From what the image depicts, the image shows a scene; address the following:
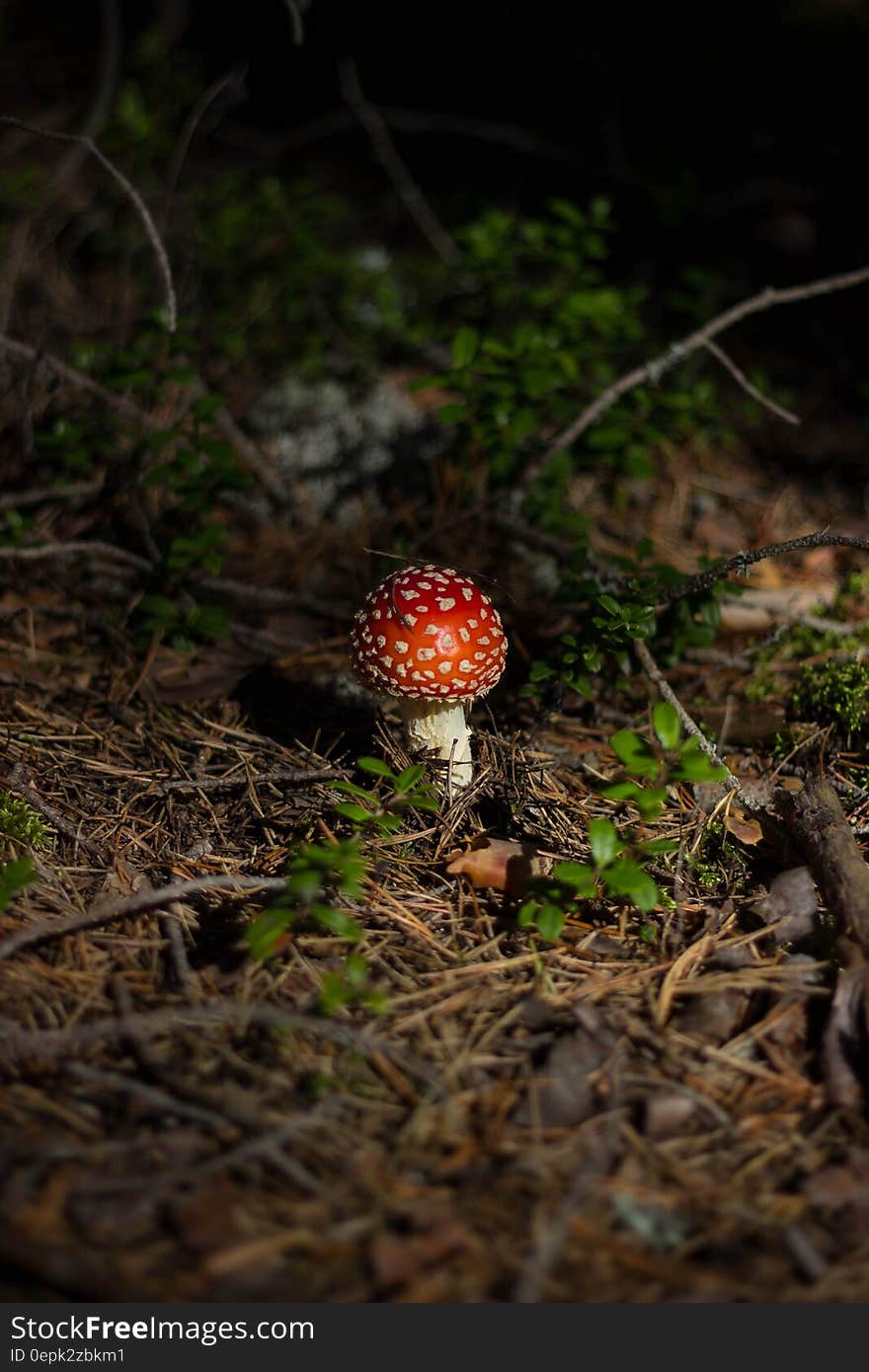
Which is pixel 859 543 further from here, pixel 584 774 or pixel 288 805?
pixel 288 805

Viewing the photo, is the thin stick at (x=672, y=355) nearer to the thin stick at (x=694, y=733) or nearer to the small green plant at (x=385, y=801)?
the thin stick at (x=694, y=733)

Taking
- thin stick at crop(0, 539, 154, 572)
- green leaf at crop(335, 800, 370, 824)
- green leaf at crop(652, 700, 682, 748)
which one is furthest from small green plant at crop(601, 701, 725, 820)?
thin stick at crop(0, 539, 154, 572)

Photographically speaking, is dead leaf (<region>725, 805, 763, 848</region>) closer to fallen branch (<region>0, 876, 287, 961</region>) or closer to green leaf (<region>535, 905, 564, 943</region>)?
green leaf (<region>535, 905, 564, 943</region>)

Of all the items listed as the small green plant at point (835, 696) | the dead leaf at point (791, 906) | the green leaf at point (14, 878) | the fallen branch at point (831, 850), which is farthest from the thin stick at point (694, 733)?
the green leaf at point (14, 878)

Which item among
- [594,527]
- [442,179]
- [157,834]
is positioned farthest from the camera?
[442,179]

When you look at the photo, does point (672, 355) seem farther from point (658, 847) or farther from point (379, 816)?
point (379, 816)

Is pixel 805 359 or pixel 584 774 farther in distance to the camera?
pixel 805 359

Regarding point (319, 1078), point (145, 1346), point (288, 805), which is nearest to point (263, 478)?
point (288, 805)

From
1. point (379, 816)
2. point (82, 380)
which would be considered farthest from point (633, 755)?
point (82, 380)
